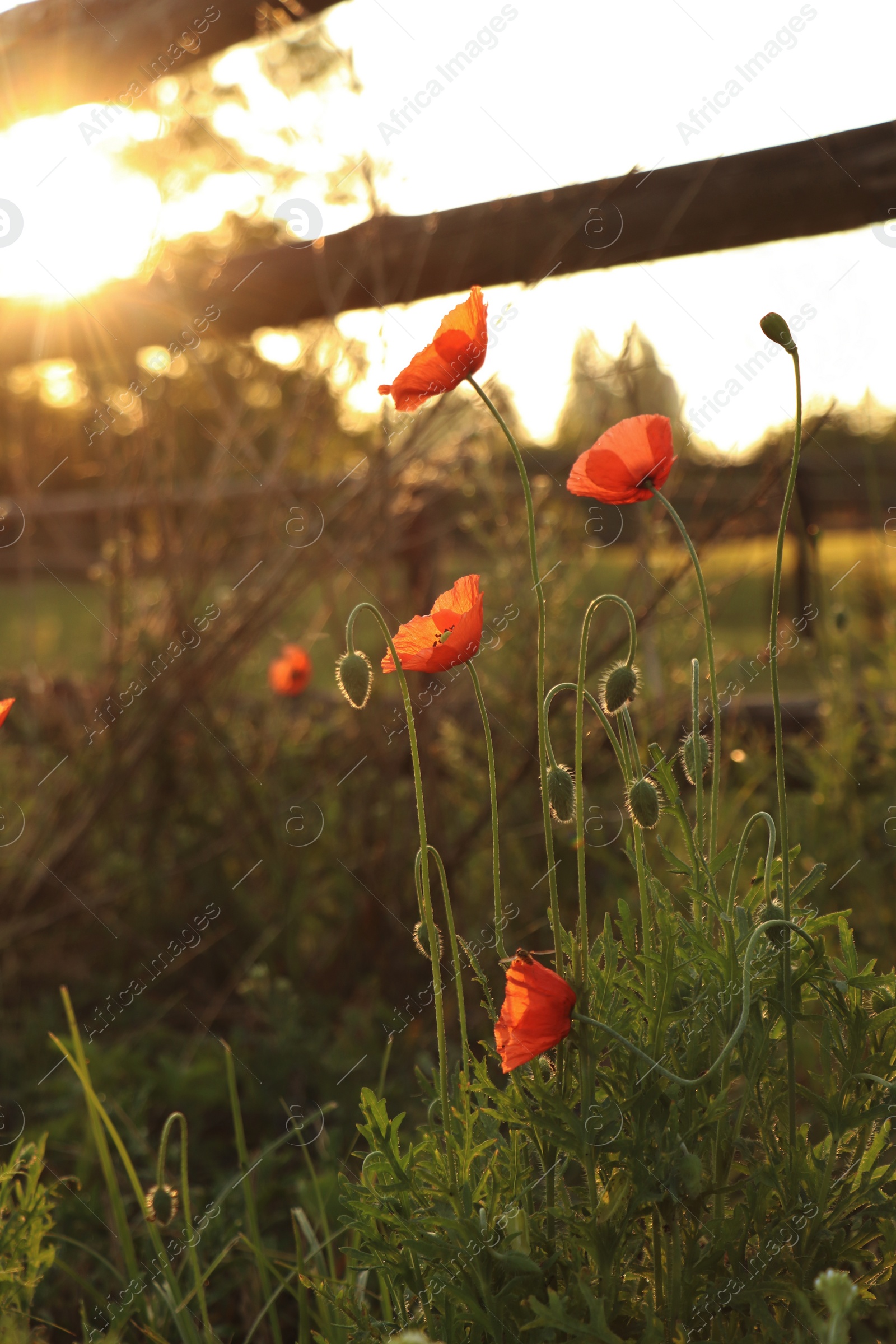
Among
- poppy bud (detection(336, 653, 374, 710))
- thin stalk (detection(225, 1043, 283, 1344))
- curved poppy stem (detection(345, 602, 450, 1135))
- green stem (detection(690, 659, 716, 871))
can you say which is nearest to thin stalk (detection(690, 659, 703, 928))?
green stem (detection(690, 659, 716, 871))

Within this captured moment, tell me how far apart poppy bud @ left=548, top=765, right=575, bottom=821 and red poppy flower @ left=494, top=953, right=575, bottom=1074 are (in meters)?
0.15

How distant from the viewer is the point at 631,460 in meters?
0.89

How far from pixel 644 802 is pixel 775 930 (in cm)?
14

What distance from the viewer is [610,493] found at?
2.96ft

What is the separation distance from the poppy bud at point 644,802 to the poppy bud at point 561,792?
0.06m

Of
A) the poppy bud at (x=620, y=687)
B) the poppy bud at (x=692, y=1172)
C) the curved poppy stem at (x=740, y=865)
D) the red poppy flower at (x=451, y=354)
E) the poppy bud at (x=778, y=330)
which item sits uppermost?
the red poppy flower at (x=451, y=354)

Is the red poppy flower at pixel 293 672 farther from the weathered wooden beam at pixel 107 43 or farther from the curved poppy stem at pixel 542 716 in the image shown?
the curved poppy stem at pixel 542 716

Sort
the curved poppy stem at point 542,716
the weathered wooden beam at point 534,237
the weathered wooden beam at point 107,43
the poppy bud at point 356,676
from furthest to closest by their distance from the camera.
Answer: the weathered wooden beam at point 107,43 < the weathered wooden beam at point 534,237 < the poppy bud at point 356,676 < the curved poppy stem at point 542,716

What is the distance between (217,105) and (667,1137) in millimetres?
2820

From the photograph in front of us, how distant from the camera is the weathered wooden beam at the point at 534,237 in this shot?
1691mm

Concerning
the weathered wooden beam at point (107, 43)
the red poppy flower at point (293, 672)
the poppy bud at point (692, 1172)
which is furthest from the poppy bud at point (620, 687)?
the weathered wooden beam at point (107, 43)

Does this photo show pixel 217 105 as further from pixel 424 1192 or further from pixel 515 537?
pixel 424 1192

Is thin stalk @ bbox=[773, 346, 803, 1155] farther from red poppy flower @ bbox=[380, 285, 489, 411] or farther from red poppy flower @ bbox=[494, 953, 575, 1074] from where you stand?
red poppy flower @ bbox=[380, 285, 489, 411]

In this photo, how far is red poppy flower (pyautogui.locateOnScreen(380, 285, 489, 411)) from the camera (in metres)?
0.89
